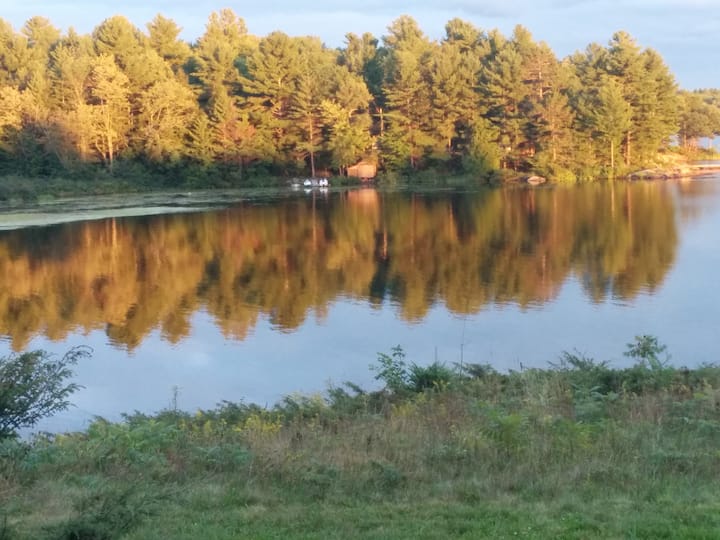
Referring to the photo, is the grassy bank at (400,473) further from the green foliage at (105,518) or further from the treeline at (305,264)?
the treeline at (305,264)

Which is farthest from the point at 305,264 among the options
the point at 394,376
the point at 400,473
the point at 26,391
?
the point at 400,473

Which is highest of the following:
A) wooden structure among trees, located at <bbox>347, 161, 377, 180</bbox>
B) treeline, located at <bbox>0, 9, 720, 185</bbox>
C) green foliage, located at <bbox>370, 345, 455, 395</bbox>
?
treeline, located at <bbox>0, 9, 720, 185</bbox>

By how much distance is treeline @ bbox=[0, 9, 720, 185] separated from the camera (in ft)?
192

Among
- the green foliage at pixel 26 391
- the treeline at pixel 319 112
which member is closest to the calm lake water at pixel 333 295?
the green foliage at pixel 26 391

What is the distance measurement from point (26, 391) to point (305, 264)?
15411 millimetres

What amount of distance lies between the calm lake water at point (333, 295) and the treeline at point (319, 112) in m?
23.8

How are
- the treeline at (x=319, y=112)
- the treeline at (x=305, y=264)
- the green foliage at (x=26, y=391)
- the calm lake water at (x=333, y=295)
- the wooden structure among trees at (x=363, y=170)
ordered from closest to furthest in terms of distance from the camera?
the green foliage at (x=26, y=391) → the calm lake water at (x=333, y=295) → the treeline at (x=305, y=264) → the treeline at (x=319, y=112) → the wooden structure among trees at (x=363, y=170)

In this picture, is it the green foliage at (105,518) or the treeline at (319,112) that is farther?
the treeline at (319,112)

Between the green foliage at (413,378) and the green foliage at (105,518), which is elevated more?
Result: the green foliage at (105,518)

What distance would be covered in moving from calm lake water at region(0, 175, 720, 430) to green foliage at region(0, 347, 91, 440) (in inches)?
90.4

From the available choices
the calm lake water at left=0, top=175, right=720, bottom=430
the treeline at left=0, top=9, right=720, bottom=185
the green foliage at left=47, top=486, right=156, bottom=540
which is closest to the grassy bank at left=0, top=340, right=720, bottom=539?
the green foliage at left=47, top=486, right=156, bottom=540

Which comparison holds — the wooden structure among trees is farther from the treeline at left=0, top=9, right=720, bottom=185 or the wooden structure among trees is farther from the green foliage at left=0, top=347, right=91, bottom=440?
the green foliage at left=0, top=347, right=91, bottom=440


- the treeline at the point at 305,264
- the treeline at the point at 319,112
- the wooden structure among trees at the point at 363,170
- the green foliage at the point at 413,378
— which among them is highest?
the treeline at the point at 319,112

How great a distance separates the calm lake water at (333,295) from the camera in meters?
13.0
